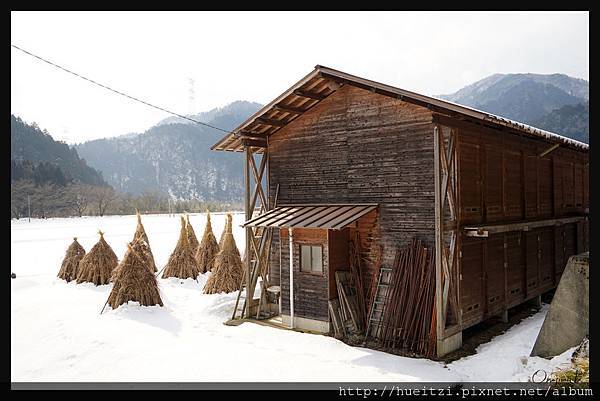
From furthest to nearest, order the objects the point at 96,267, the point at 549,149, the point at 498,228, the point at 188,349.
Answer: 1. the point at 96,267
2. the point at 549,149
3. the point at 498,228
4. the point at 188,349

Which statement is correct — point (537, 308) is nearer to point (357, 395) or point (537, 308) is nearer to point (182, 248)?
point (357, 395)

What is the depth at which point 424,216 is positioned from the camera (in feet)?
37.0

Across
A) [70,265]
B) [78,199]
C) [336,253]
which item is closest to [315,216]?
[336,253]

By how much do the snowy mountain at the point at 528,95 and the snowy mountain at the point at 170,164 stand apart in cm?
7995

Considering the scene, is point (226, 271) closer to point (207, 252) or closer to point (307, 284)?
point (207, 252)

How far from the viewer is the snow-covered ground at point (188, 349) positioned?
9.24 meters

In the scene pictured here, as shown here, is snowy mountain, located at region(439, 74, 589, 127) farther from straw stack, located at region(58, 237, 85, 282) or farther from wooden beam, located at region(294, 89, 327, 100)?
straw stack, located at region(58, 237, 85, 282)

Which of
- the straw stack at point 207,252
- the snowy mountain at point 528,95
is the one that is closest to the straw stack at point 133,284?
the straw stack at point 207,252

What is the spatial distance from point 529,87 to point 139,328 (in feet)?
518

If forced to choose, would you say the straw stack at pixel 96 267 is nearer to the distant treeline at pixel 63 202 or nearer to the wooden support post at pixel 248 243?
the wooden support post at pixel 248 243

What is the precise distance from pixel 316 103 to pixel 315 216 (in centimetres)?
385

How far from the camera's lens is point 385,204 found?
1209 cm

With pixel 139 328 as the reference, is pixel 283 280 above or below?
above

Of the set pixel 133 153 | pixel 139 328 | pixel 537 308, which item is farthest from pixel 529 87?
pixel 139 328
